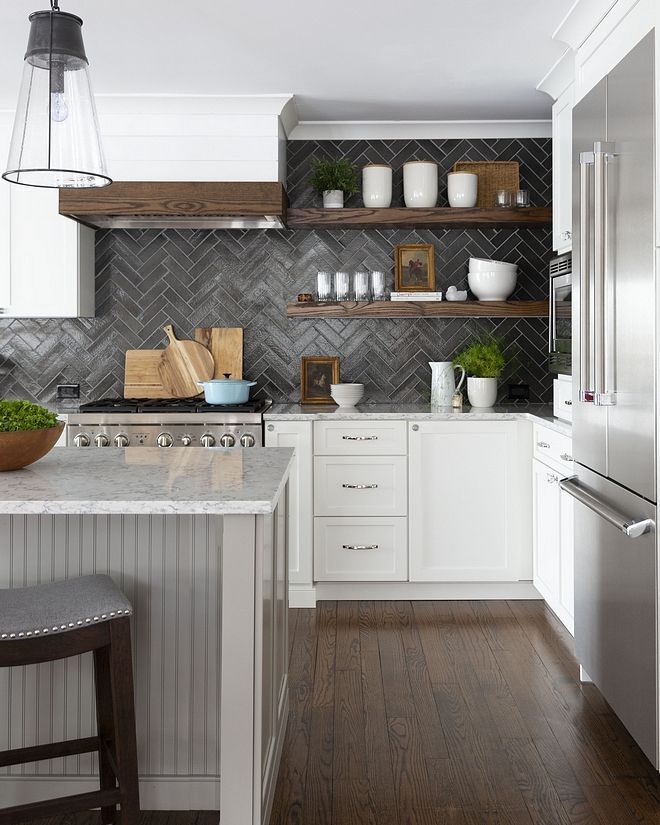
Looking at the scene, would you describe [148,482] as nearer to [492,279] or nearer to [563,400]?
[563,400]

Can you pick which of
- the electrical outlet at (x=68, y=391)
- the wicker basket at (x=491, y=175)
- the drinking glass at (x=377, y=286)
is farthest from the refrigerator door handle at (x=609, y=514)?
the electrical outlet at (x=68, y=391)

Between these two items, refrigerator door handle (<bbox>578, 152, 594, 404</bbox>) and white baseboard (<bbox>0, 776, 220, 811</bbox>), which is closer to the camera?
white baseboard (<bbox>0, 776, 220, 811</bbox>)

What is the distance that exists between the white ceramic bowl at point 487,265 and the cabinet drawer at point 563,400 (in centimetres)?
84

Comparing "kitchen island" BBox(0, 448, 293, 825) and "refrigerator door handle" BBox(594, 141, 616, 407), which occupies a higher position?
"refrigerator door handle" BBox(594, 141, 616, 407)

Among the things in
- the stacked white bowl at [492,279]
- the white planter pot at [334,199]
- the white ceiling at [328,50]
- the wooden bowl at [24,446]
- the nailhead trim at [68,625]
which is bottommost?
the nailhead trim at [68,625]

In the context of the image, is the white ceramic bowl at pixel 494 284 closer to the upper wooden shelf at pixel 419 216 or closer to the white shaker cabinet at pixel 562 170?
the upper wooden shelf at pixel 419 216

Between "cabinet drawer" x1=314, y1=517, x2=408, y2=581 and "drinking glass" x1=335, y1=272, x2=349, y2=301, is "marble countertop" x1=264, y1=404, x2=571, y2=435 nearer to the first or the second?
"cabinet drawer" x1=314, y1=517, x2=408, y2=581

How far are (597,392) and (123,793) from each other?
1792 mm

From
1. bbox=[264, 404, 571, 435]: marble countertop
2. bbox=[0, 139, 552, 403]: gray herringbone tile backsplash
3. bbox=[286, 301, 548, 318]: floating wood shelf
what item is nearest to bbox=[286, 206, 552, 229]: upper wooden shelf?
bbox=[0, 139, 552, 403]: gray herringbone tile backsplash

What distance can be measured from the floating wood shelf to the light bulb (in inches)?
103

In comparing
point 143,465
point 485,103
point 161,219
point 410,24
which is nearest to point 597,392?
point 143,465

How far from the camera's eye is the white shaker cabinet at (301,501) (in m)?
4.16

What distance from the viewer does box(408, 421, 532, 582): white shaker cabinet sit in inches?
165

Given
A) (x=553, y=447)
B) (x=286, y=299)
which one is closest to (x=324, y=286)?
(x=286, y=299)
